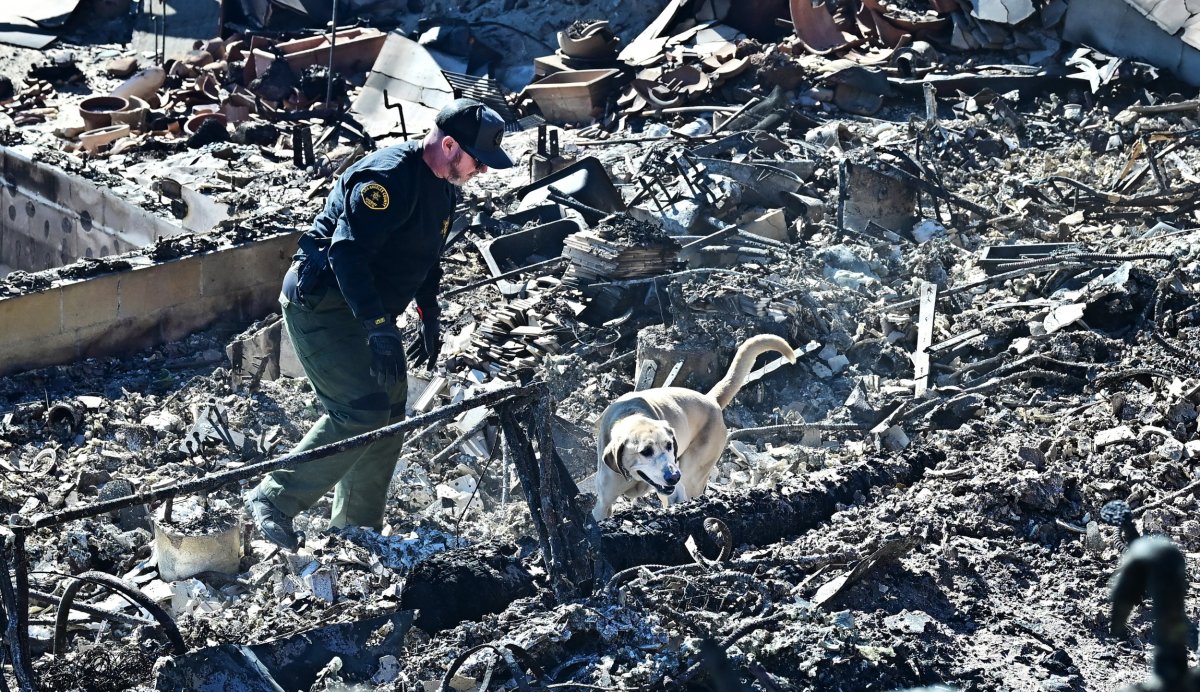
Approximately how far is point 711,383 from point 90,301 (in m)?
3.83

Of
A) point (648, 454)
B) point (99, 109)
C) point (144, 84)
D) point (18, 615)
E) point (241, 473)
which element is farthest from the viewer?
point (144, 84)

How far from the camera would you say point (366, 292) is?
4.89 m

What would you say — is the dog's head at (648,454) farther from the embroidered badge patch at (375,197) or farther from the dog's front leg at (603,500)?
the embroidered badge patch at (375,197)

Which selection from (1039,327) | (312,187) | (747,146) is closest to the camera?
(1039,327)

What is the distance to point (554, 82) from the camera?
15.4 meters

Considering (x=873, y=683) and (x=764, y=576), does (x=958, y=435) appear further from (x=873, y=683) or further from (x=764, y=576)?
(x=873, y=683)

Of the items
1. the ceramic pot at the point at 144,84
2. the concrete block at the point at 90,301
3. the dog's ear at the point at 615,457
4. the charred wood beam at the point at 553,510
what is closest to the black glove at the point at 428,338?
the dog's ear at the point at 615,457

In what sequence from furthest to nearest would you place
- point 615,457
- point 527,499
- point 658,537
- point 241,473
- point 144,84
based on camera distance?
point 144,84, point 615,457, point 658,537, point 527,499, point 241,473

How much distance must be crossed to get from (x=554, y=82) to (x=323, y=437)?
10819 mm

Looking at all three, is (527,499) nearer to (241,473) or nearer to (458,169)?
(241,473)

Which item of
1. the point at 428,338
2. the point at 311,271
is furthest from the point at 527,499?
the point at 428,338

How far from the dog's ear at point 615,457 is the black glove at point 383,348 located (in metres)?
1.02

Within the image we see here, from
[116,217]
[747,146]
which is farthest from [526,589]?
[747,146]

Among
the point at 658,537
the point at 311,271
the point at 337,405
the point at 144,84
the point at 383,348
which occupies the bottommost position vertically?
the point at 658,537
